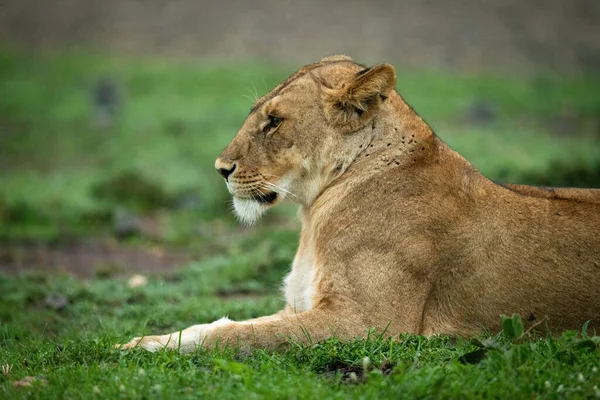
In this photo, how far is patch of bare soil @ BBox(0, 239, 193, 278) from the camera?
8578 mm

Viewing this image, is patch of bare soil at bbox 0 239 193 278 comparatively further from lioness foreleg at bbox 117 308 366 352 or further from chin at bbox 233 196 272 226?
lioness foreleg at bbox 117 308 366 352

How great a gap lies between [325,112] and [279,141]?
1.01 ft

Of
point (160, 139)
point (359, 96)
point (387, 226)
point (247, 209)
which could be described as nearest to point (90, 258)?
point (247, 209)

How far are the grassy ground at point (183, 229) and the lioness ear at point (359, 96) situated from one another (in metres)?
0.81

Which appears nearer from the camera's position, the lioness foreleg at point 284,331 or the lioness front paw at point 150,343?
the lioness foreleg at point 284,331

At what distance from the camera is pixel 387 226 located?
464 centimetres

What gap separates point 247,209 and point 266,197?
0.13 meters

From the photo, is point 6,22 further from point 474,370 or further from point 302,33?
point 474,370

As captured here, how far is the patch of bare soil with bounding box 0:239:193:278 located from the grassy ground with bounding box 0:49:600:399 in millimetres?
45

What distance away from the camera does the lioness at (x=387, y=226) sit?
4.49 meters

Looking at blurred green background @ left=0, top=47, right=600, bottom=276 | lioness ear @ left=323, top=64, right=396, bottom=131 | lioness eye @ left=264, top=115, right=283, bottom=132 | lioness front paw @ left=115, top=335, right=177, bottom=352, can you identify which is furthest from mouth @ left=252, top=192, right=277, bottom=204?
lioness front paw @ left=115, top=335, right=177, bottom=352

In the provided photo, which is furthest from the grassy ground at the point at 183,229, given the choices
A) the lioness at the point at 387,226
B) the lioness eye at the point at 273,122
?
the lioness eye at the point at 273,122

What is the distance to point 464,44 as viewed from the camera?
933 inches

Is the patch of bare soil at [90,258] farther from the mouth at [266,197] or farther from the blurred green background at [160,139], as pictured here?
the mouth at [266,197]
